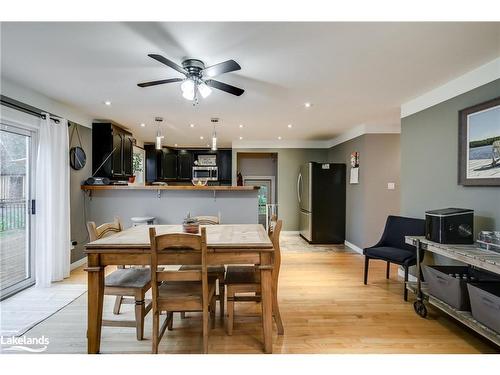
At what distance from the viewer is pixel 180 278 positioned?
1.84 meters

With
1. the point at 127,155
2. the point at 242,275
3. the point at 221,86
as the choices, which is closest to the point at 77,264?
the point at 127,155

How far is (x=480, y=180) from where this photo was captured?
94.9 inches

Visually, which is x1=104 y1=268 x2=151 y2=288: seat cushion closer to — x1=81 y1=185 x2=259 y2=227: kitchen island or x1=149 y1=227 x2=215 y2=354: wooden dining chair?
x1=149 y1=227 x2=215 y2=354: wooden dining chair

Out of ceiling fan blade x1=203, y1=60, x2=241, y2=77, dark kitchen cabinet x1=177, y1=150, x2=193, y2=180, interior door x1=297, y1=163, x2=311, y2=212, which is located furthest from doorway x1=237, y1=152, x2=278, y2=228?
ceiling fan blade x1=203, y1=60, x2=241, y2=77

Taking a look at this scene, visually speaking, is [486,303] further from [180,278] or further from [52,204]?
[52,204]

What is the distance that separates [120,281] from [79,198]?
2.44m

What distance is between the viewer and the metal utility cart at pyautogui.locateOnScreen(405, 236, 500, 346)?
6.06ft

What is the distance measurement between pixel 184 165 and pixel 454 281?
631 cm

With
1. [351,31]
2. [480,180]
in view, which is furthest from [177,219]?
[480,180]

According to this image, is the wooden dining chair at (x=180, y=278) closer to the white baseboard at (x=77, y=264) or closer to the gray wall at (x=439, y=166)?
the gray wall at (x=439, y=166)

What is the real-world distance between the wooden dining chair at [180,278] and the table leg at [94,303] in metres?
0.42

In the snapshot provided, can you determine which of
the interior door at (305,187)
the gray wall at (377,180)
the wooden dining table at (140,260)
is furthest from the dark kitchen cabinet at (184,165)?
the wooden dining table at (140,260)

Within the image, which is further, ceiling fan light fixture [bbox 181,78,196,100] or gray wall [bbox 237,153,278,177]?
gray wall [bbox 237,153,278,177]

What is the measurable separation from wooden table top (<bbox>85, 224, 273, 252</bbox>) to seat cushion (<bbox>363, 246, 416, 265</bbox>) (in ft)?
5.09
